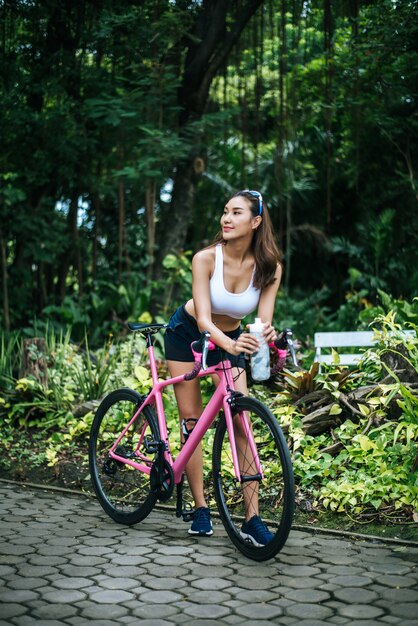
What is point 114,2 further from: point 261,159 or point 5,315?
point 261,159

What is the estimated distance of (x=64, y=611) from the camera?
365 cm

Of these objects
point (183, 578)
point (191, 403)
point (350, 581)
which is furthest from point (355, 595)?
point (191, 403)

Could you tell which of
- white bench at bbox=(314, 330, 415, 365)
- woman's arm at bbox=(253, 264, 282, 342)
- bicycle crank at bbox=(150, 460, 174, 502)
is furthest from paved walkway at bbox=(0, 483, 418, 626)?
white bench at bbox=(314, 330, 415, 365)

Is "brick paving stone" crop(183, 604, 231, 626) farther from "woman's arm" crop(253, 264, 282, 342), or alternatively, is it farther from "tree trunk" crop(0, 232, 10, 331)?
"tree trunk" crop(0, 232, 10, 331)

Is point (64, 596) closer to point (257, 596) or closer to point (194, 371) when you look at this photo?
point (257, 596)

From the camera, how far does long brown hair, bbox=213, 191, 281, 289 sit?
4.70 m

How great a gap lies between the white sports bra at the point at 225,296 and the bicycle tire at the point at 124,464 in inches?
33.6

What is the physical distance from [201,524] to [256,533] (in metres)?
0.55

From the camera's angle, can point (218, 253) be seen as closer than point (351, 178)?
Yes

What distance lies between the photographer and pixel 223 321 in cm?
486

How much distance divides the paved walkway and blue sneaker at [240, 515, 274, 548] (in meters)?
0.11

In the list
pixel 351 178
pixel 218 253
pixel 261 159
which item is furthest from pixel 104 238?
pixel 218 253

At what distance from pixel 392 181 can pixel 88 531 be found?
36.1 ft

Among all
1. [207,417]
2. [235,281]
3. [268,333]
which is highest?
[235,281]
